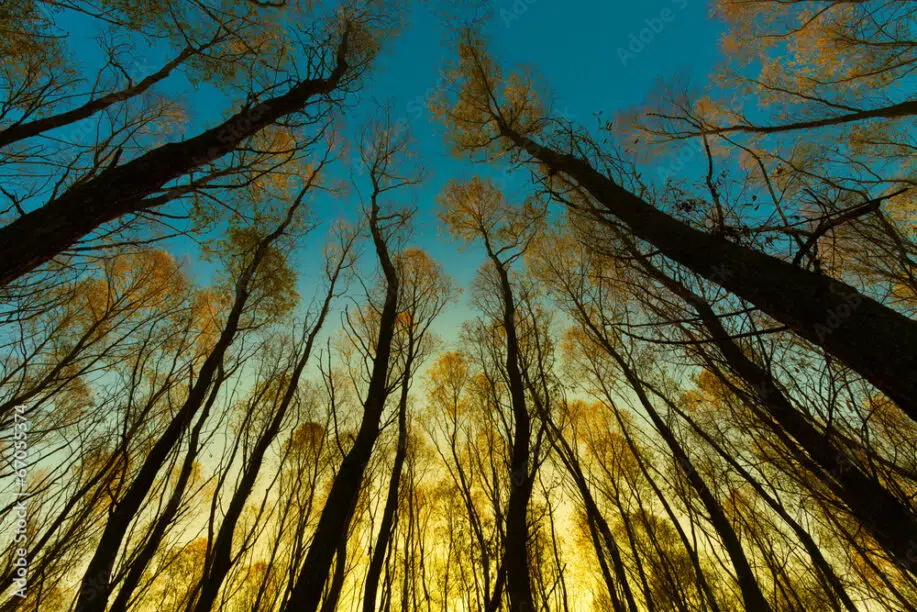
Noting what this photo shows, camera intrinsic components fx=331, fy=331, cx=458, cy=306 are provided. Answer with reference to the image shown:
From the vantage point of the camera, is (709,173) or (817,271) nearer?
(817,271)

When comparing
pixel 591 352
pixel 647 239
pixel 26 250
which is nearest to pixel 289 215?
pixel 26 250

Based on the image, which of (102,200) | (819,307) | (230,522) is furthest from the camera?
(230,522)

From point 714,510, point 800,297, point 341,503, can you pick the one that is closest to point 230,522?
point 341,503

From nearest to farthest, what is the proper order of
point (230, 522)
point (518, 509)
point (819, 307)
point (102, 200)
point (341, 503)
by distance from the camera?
point (819, 307)
point (102, 200)
point (341, 503)
point (518, 509)
point (230, 522)

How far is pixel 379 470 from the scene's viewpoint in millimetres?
7867

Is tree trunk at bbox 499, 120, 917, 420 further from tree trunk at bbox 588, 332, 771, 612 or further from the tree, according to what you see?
tree trunk at bbox 588, 332, 771, 612

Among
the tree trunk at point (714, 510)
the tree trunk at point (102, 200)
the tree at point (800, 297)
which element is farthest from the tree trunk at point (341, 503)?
the tree trunk at point (714, 510)

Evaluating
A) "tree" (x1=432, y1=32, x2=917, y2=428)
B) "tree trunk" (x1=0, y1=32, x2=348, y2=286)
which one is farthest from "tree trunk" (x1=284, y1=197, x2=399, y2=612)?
"tree" (x1=432, y1=32, x2=917, y2=428)

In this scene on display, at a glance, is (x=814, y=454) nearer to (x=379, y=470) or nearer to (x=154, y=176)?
(x=154, y=176)

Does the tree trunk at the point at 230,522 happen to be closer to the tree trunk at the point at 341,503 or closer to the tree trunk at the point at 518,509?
the tree trunk at the point at 341,503

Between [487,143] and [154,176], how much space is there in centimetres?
721

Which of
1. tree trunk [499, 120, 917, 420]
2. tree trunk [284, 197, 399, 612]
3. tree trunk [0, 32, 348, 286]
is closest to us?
tree trunk [499, 120, 917, 420]

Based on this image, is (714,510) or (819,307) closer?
(819,307)

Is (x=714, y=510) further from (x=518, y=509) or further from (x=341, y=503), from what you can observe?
(x=341, y=503)
